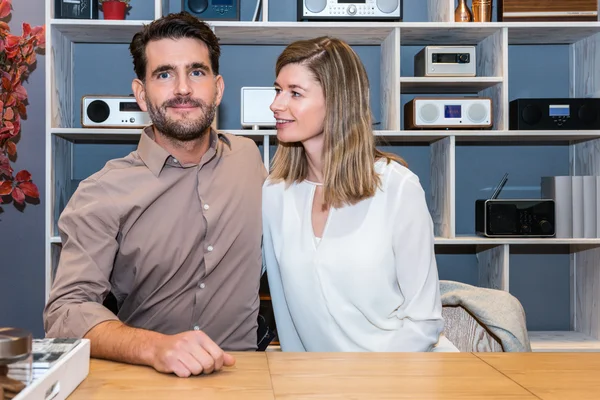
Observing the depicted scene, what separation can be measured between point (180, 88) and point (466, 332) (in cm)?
101

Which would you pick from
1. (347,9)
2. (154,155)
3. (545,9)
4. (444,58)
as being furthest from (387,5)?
(154,155)

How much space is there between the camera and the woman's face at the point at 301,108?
1.78 meters

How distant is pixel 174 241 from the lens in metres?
1.72

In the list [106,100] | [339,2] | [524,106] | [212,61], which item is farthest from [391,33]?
[212,61]

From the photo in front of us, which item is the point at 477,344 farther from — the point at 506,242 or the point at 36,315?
the point at 36,315

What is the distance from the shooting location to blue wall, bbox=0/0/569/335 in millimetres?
3619

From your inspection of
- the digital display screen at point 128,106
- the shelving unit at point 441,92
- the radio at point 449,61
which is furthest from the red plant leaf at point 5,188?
the radio at point 449,61

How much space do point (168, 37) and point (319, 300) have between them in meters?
0.84

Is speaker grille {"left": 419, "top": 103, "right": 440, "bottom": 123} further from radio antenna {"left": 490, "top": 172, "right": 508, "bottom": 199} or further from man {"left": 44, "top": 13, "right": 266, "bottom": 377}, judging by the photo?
man {"left": 44, "top": 13, "right": 266, "bottom": 377}

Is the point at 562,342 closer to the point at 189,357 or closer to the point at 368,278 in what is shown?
the point at 368,278

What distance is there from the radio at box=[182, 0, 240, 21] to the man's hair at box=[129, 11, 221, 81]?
4.30ft

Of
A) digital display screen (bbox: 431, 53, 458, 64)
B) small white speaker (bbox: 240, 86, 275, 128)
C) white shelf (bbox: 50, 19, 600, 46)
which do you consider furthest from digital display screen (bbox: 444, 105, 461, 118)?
small white speaker (bbox: 240, 86, 275, 128)

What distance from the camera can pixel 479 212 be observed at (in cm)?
340

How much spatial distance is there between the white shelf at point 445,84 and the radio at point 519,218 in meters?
0.57
